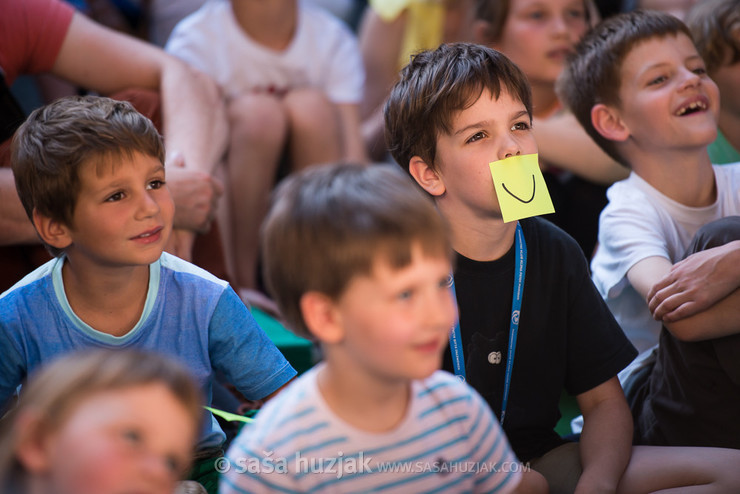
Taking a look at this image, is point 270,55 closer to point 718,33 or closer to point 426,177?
point 426,177

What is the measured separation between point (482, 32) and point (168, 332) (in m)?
1.67

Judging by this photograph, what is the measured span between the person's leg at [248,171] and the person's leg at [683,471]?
4.26ft

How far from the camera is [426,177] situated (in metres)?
1.50

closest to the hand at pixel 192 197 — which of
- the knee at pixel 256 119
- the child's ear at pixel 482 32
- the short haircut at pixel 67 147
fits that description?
the short haircut at pixel 67 147

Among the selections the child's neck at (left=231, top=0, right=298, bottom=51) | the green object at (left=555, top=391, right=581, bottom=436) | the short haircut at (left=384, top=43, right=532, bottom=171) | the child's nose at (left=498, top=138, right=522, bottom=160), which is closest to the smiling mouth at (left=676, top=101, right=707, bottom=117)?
the short haircut at (left=384, top=43, right=532, bottom=171)

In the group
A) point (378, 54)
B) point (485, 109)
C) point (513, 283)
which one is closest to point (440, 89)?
point (485, 109)

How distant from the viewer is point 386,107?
1562 millimetres

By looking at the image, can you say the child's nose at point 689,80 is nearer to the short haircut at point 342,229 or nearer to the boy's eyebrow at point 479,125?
the boy's eyebrow at point 479,125

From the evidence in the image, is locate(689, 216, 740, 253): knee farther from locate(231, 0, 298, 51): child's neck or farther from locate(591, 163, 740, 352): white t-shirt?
locate(231, 0, 298, 51): child's neck

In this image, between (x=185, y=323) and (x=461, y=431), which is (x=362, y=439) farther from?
(x=185, y=323)

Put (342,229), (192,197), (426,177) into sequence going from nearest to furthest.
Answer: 1. (342,229)
2. (426,177)
3. (192,197)

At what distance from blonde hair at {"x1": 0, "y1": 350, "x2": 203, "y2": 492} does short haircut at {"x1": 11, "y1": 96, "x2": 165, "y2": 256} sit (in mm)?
503

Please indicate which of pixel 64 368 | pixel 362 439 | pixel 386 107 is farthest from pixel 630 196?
pixel 64 368

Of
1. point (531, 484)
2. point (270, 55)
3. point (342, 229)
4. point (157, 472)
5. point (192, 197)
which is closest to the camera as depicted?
point (157, 472)
